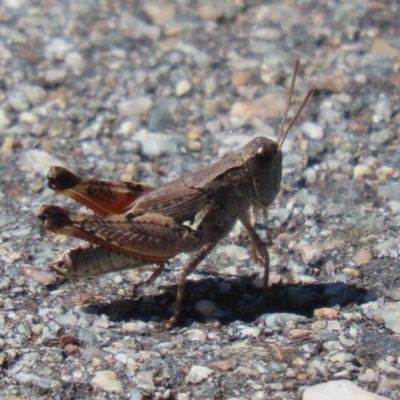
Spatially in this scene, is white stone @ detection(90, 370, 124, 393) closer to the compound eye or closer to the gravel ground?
the gravel ground

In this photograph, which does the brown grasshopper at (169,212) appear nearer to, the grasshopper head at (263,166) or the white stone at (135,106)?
the grasshopper head at (263,166)

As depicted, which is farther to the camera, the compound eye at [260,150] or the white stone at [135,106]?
the white stone at [135,106]

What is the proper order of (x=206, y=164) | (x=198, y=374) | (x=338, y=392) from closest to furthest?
(x=338, y=392), (x=198, y=374), (x=206, y=164)

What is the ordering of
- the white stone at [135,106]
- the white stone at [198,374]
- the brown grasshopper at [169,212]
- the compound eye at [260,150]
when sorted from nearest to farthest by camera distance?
the white stone at [198,374], the brown grasshopper at [169,212], the compound eye at [260,150], the white stone at [135,106]

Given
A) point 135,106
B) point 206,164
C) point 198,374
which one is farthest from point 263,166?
point 135,106

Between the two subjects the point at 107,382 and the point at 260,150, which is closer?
the point at 107,382

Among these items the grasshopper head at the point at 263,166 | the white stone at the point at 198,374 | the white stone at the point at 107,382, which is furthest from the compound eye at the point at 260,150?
the white stone at the point at 107,382

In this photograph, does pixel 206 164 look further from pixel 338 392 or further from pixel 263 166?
pixel 338 392

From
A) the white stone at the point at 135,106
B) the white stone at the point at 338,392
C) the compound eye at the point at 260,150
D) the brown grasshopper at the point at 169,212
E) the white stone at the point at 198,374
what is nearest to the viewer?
the white stone at the point at 338,392
